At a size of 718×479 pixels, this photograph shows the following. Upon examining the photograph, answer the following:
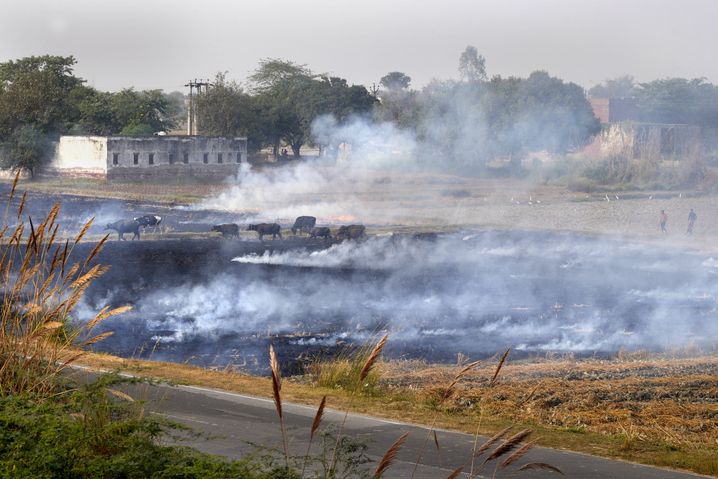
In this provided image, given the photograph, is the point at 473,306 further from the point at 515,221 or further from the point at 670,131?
the point at 670,131

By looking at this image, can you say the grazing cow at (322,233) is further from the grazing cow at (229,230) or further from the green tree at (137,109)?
the green tree at (137,109)

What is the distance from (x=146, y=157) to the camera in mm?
70812

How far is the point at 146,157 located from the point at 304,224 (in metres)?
22.5

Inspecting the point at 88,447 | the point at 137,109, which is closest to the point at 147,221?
the point at 137,109

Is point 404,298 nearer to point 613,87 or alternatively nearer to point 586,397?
point 586,397

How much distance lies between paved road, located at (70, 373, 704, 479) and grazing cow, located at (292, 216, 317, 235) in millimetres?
35678

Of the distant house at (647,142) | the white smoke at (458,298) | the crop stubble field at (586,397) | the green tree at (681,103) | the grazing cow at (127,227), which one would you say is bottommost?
the white smoke at (458,298)

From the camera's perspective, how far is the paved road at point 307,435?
37.0ft

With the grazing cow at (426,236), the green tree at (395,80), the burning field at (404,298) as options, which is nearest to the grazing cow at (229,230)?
the burning field at (404,298)

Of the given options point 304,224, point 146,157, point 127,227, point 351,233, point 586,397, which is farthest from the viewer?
point 146,157

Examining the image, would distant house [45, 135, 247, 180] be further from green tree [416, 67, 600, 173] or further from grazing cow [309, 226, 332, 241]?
grazing cow [309, 226, 332, 241]

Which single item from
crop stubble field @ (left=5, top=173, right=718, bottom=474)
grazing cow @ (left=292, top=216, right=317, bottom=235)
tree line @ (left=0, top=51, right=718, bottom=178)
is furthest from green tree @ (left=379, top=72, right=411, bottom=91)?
crop stubble field @ (left=5, top=173, right=718, bottom=474)

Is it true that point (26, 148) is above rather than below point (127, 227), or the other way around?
above

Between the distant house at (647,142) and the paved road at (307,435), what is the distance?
5925 centimetres
